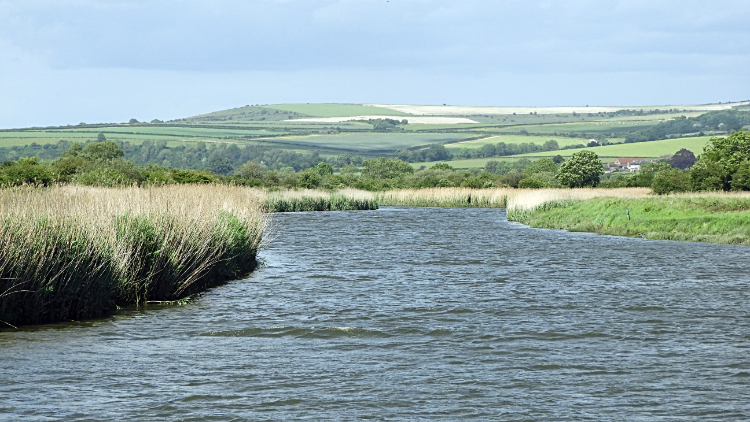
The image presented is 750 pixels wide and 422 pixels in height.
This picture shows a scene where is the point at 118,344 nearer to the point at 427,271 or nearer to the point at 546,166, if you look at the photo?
the point at 427,271

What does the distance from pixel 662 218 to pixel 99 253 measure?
34.1 metres

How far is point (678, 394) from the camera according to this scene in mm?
12211

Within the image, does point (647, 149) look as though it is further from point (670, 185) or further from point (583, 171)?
point (670, 185)

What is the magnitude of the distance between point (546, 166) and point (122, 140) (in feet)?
326

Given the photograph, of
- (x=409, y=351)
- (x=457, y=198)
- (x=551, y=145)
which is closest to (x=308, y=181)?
(x=457, y=198)

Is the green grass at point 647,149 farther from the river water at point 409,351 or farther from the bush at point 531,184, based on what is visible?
the river water at point 409,351

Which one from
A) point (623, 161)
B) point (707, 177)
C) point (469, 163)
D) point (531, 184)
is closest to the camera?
point (707, 177)

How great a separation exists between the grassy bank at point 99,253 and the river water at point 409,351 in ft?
2.02

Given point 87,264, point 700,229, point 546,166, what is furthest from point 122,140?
point 87,264

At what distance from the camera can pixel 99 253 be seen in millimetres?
17750

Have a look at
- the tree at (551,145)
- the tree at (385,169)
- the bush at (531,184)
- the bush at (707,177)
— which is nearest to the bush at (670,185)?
the bush at (707,177)

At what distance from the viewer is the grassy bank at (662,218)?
40.0m

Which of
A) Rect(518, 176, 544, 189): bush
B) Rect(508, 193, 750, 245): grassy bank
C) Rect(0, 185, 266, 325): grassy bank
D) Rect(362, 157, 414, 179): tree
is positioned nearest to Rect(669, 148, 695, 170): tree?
Rect(362, 157, 414, 179): tree

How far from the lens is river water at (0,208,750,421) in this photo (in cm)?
1166
